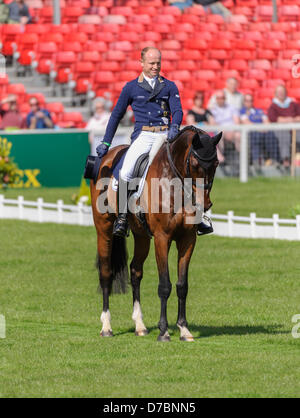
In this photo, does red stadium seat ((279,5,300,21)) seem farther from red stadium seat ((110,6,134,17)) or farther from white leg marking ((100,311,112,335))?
white leg marking ((100,311,112,335))

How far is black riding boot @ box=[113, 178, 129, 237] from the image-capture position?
10602mm

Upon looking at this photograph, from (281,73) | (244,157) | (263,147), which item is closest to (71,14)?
(281,73)

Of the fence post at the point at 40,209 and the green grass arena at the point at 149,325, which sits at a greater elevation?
the green grass arena at the point at 149,325

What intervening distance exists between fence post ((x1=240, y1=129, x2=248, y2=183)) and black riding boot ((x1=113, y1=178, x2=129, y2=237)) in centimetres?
1567

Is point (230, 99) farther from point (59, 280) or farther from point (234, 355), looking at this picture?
point (234, 355)

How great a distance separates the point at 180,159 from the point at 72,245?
885 cm

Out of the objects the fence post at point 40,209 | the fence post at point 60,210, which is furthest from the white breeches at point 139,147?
the fence post at point 40,209

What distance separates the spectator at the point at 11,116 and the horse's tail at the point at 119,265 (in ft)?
50.3

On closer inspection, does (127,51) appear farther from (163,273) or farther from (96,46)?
(163,273)

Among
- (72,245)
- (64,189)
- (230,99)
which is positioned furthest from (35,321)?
(230,99)

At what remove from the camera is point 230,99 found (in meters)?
27.9

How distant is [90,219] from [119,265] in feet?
32.0

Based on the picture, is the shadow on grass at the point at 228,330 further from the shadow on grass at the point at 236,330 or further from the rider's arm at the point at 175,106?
the rider's arm at the point at 175,106

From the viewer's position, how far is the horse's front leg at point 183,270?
10.1m
